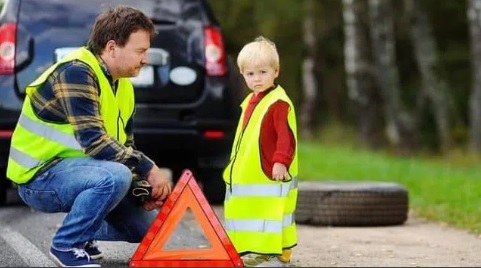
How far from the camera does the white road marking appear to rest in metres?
7.24

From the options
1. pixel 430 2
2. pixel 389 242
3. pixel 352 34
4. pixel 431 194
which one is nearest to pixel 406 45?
pixel 430 2

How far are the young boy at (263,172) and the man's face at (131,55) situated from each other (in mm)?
534

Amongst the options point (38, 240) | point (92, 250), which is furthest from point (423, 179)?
point (92, 250)

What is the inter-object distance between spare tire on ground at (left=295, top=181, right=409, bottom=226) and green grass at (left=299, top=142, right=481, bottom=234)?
0.44 m

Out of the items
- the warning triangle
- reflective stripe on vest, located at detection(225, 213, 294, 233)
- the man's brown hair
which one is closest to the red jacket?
reflective stripe on vest, located at detection(225, 213, 294, 233)

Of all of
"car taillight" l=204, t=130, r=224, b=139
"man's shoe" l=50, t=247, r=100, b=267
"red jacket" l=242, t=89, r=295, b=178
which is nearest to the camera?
"man's shoe" l=50, t=247, r=100, b=267

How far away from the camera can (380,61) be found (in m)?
24.7

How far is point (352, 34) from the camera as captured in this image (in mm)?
25594

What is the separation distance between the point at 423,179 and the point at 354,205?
381 centimetres

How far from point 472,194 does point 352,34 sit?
1480 cm

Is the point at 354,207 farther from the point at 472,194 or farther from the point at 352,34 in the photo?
the point at 352,34

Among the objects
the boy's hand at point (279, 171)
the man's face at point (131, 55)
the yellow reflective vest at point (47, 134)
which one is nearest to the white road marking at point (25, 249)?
the yellow reflective vest at point (47, 134)

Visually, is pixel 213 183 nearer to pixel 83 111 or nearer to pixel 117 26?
pixel 117 26

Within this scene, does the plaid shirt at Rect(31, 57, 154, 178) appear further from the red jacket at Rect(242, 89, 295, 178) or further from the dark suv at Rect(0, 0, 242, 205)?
the dark suv at Rect(0, 0, 242, 205)
